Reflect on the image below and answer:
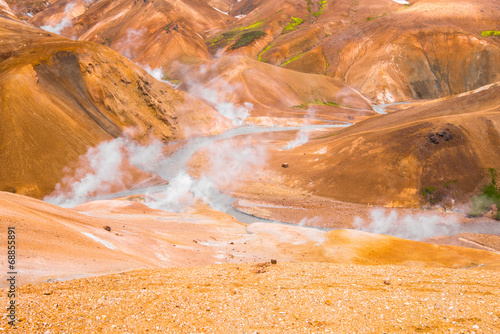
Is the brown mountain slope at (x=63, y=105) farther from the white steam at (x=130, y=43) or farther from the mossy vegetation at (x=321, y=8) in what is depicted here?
the mossy vegetation at (x=321, y=8)

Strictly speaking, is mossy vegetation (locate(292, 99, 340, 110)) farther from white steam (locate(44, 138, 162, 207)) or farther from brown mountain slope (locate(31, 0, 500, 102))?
white steam (locate(44, 138, 162, 207))

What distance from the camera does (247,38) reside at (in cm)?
15500

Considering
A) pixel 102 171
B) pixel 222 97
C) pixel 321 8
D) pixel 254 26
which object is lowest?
→ pixel 102 171

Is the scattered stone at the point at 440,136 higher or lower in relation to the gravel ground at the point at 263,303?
lower

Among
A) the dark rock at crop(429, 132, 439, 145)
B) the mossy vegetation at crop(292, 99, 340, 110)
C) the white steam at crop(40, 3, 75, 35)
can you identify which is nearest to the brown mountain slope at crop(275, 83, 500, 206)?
the dark rock at crop(429, 132, 439, 145)

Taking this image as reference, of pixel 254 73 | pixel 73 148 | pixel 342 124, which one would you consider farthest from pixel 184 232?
pixel 254 73

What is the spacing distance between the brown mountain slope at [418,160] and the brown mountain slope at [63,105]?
31.2 m

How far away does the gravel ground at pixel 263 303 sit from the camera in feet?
30.7

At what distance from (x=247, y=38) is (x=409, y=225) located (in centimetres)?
13741

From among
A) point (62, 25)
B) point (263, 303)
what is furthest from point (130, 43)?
point (263, 303)

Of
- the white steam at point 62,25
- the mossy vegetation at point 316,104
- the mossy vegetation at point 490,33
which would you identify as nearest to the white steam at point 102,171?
the mossy vegetation at point 316,104

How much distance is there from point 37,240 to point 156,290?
6662 millimetres

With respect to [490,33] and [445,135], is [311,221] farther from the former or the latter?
[490,33]

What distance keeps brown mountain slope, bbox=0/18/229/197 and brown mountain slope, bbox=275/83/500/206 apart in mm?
31222
